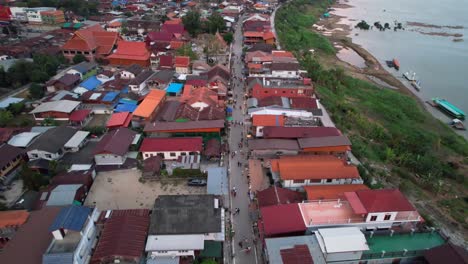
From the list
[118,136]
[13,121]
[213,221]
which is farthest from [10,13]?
[213,221]

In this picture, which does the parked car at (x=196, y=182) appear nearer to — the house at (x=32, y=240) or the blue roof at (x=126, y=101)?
the house at (x=32, y=240)

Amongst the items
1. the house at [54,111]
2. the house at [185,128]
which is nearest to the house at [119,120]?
the house at [185,128]

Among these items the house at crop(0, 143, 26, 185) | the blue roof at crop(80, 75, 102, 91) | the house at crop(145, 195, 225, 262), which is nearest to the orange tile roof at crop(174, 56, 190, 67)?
the blue roof at crop(80, 75, 102, 91)

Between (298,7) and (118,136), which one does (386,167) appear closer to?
(118,136)

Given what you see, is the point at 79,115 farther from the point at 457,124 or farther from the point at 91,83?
the point at 457,124

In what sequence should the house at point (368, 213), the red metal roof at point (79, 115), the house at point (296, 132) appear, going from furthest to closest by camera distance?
the red metal roof at point (79, 115)
the house at point (296, 132)
the house at point (368, 213)

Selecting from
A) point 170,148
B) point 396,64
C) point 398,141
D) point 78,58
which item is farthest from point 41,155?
point 396,64

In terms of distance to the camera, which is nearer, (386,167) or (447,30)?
(386,167)
